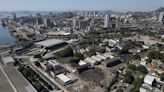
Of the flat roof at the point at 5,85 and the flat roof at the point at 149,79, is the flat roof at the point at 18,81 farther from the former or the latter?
the flat roof at the point at 149,79

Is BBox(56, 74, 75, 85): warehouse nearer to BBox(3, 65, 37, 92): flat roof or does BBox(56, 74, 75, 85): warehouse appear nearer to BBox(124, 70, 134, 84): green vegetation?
BBox(3, 65, 37, 92): flat roof

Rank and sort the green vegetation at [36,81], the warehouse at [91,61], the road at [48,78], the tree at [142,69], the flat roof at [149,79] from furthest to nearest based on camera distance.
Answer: the warehouse at [91,61] → the tree at [142,69] → the road at [48,78] → the green vegetation at [36,81] → the flat roof at [149,79]

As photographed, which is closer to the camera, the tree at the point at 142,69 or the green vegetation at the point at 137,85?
the green vegetation at the point at 137,85

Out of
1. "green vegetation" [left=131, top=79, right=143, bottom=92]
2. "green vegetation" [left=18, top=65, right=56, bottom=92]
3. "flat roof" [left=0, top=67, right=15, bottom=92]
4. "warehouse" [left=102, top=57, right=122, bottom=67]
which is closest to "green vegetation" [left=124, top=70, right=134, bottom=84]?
"green vegetation" [left=131, top=79, right=143, bottom=92]

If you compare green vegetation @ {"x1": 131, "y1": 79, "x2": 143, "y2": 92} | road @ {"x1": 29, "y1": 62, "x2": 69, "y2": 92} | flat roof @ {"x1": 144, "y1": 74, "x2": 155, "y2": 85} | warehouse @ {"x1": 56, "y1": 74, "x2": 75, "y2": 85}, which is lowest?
road @ {"x1": 29, "y1": 62, "x2": 69, "y2": 92}

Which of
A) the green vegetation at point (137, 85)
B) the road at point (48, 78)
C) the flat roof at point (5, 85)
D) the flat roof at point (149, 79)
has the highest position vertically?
the flat roof at point (149, 79)

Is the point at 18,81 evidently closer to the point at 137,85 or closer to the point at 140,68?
the point at 137,85

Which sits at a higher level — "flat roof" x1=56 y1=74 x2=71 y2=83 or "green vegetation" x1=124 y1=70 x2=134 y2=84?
"green vegetation" x1=124 y1=70 x2=134 y2=84

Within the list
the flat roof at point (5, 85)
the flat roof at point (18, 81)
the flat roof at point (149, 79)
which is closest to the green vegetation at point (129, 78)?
the flat roof at point (149, 79)

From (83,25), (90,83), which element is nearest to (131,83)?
(90,83)

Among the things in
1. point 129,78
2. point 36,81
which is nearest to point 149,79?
point 129,78

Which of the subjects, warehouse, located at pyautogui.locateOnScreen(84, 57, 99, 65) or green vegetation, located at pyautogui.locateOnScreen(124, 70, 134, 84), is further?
warehouse, located at pyautogui.locateOnScreen(84, 57, 99, 65)
